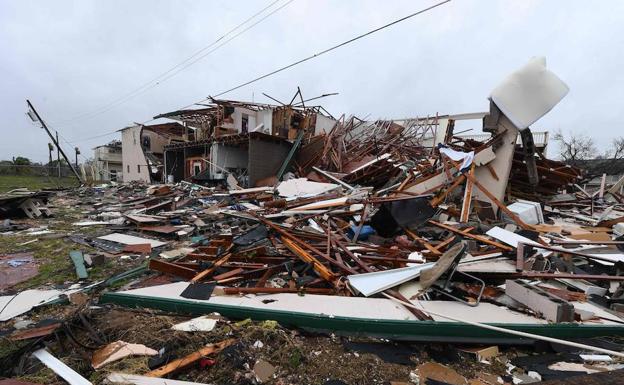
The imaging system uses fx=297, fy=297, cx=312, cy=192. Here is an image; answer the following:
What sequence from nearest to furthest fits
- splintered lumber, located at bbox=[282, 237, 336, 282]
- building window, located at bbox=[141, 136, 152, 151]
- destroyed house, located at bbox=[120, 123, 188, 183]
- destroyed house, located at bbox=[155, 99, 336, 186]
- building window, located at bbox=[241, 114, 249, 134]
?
splintered lumber, located at bbox=[282, 237, 336, 282]
destroyed house, located at bbox=[155, 99, 336, 186]
building window, located at bbox=[241, 114, 249, 134]
destroyed house, located at bbox=[120, 123, 188, 183]
building window, located at bbox=[141, 136, 152, 151]

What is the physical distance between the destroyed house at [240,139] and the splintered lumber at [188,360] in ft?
38.9

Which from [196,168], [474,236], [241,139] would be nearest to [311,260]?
[474,236]

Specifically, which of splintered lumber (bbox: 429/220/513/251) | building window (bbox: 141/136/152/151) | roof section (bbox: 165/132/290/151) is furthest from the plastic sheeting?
building window (bbox: 141/136/152/151)

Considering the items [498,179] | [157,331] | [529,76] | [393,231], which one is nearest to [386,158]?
[498,179]

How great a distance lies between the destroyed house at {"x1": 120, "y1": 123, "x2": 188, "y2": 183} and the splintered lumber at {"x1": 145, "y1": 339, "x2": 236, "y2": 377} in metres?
23.7

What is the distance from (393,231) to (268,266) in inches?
102

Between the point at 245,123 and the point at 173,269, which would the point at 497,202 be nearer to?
the point at 173,269

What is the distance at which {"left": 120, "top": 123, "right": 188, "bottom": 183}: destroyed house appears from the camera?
78.8 feet

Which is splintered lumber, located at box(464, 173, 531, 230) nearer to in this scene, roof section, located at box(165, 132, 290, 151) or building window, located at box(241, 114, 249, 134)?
roof section, located at box(165, 132, 290, 151)

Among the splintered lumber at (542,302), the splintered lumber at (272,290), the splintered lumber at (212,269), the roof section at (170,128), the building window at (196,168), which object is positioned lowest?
the splintered lumber at (272,290)

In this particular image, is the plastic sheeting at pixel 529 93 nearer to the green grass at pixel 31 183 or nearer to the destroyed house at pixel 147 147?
the destroyed house at pixel 147 147

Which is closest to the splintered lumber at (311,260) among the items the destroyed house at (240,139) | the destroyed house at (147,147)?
the destroyed house at (240,139)

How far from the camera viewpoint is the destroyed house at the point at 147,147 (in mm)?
24031

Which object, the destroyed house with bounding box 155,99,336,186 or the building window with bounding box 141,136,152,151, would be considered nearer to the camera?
the destroyed house with bounding box 155,99,336,186
